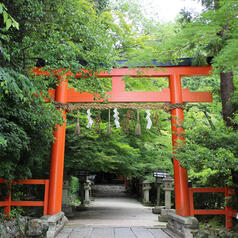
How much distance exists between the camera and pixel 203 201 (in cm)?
878

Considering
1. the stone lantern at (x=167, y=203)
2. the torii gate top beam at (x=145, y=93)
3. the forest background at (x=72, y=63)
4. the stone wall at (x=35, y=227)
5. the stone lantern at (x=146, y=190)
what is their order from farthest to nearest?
1. the stone lantern at (x=146, y=190)
2. the stone lantern at (x=167, y=203)
3. the torii gate top beam at (x=145, y=93)
4. the stone wall at (x=35, y=227)
5. the forest background at (x=72, y=63)

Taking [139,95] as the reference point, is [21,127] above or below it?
below

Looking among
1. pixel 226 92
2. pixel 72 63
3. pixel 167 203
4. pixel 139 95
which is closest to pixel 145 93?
pixel 139 95

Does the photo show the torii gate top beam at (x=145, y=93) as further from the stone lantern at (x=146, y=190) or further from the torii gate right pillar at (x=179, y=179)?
the stone lantern at (x=146, y=190)

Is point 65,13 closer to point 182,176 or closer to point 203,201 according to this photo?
point 182,176

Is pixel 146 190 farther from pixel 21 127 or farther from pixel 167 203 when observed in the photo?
pixel 21 127

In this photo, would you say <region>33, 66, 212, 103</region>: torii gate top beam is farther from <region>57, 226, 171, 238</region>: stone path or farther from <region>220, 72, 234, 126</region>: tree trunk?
<region>57, 226, 171, 238</region>: stone path

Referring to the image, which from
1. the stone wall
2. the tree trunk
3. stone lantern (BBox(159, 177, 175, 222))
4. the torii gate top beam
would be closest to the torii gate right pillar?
the torii gate top beam

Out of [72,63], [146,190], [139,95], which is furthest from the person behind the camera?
[146,190]

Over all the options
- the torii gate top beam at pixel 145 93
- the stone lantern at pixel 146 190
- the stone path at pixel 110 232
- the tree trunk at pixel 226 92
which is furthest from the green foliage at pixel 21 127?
the stone lantern at pixel 146 190

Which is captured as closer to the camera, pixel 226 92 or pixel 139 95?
pixel 226 92

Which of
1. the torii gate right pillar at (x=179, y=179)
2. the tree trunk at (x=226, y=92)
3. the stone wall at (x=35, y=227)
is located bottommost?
the stone wall at (x=35, y=227)

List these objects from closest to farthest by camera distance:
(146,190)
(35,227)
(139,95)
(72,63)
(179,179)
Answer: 1. (72,63)
2. (35,227)
3. (179,179)
4. (139,95)
5. (146,190)

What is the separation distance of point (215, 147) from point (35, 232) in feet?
17.1
